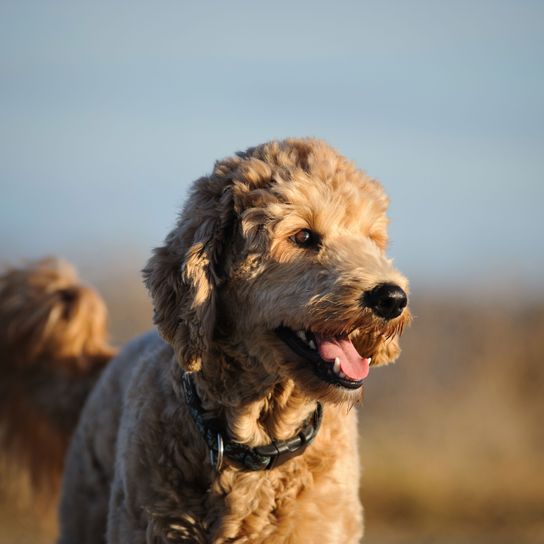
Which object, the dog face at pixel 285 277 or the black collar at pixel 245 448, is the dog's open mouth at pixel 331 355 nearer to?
the dog face at pixel 285 277

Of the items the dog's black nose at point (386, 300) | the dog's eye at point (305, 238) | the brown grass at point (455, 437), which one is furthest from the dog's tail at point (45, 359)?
the dog's black nose at point (386, 300)

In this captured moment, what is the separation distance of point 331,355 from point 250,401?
0.46 metres

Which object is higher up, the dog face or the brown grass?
the dog face

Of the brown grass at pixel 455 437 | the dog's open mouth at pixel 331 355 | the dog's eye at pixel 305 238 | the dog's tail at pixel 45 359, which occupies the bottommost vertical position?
the brown grass at pixel 455 437

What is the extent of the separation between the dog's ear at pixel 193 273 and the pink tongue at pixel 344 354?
0.50m

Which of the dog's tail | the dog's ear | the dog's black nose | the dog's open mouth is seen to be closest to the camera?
the dog's black nose

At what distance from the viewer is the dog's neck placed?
13.8 ft

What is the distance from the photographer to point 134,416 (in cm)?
451

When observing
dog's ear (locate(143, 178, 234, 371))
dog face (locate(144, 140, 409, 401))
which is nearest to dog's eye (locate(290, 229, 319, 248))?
dog face (locate(144, 140, 409, 401))

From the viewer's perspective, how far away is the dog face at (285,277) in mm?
3908

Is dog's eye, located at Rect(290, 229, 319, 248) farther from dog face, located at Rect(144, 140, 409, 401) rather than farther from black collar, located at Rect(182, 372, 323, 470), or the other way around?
black collar, located at Rect(182, 372, 323, 470)

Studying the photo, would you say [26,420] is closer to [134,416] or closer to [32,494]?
[32,494]

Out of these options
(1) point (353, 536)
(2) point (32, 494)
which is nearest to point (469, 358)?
(2) point (32, 494)

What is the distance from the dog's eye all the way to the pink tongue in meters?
0.42
